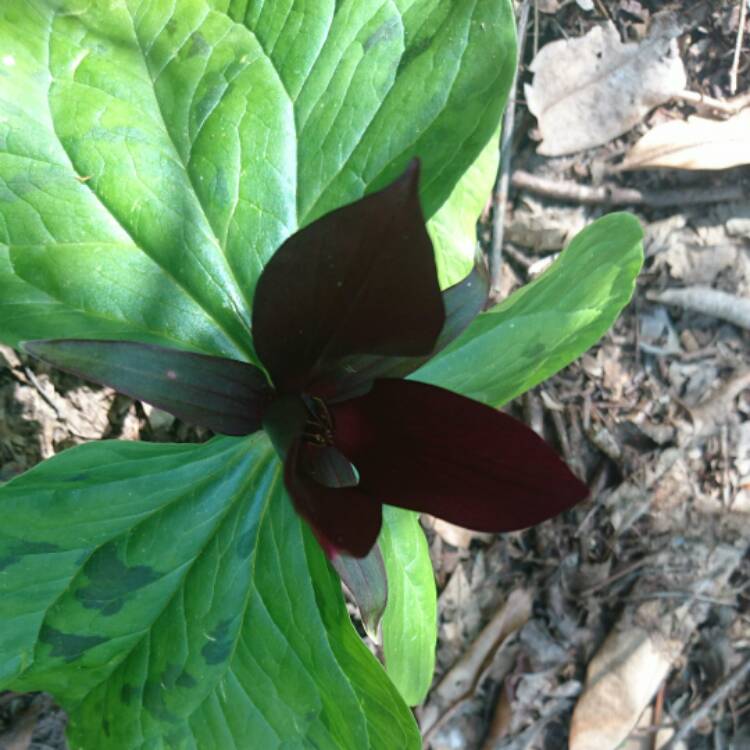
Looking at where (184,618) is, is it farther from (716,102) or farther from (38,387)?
(716,102)

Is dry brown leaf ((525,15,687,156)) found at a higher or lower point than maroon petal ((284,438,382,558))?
higher

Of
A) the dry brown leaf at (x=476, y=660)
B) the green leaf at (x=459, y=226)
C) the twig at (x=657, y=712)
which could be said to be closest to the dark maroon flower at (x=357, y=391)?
the green leaf at (x=459, y=226)

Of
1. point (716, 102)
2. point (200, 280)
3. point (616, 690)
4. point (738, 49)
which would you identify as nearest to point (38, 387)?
point (200, 280)

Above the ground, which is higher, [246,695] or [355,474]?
[355,474]

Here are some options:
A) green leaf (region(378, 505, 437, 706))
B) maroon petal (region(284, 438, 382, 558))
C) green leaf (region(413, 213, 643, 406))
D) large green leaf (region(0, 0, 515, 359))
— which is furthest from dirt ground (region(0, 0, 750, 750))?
maroon petal (region(284, 438, 382, 558))

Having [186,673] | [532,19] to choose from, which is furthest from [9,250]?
[532,19]

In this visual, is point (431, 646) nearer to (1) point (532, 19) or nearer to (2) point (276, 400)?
(2) point (276, 400)

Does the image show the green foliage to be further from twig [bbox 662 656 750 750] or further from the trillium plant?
twig [bbox 662 656 750 750]

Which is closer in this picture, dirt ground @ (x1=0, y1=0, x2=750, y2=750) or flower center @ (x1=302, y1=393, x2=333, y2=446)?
flower center @ (x1=302, y1=393, x2=333, y2=446)
